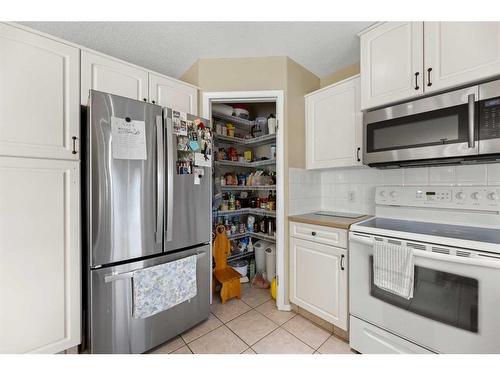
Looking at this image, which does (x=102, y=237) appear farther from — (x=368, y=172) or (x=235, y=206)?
(x=368, y=172)

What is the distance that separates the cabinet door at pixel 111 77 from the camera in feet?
4.42

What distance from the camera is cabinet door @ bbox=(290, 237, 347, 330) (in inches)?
58.4

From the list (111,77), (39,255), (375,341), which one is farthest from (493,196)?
(39,255)

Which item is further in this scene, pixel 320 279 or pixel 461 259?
pixel 320 279

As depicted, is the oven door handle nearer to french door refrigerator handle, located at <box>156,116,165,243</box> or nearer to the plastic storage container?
french door refrigerator handle, located at <box>156,116,165,243</box>

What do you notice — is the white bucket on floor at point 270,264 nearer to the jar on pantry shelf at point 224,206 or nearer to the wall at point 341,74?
the jar on pantry shelf at point 224,206

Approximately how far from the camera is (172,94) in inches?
68.3

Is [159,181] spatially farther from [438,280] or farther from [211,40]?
[438,280]

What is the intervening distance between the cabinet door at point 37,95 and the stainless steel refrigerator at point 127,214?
180mm

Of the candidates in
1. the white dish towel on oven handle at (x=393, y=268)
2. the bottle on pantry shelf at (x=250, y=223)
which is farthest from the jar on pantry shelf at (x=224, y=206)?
the white dish towel on oven handle at (x=393, y=268)

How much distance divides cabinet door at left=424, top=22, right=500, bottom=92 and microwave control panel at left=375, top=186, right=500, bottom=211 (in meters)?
0.68

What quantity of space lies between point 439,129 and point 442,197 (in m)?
0.51

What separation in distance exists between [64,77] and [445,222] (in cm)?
268
